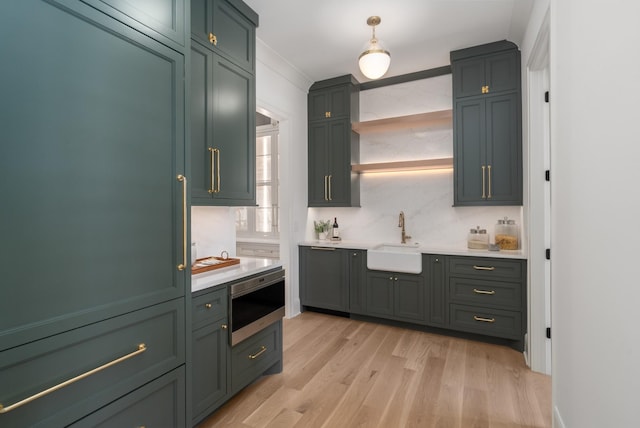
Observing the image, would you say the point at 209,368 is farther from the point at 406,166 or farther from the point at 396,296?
the point at 406,166

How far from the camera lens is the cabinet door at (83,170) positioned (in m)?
0.98

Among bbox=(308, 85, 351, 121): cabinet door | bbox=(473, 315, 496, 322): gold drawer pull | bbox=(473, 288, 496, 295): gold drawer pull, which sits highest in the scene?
bbox=(308, 85, 351, 121): cabinet door

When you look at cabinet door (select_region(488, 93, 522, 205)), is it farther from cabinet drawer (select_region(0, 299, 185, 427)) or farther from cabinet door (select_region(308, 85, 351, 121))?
cabinet drawer (select_region(0, 299, 185, 427))

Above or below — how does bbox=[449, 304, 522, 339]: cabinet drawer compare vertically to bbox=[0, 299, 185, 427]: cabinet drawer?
below

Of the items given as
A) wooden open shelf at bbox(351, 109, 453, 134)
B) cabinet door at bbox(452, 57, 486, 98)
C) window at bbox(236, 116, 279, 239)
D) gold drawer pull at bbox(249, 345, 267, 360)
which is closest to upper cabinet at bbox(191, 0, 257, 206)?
gold drawer pull at bbox(249, 345, 267, 360)

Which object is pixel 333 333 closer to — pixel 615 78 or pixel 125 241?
pixel 125 241

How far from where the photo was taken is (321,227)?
14.0 feet

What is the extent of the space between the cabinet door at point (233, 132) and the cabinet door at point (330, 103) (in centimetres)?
163

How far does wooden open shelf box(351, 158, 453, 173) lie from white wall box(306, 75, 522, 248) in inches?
5.5

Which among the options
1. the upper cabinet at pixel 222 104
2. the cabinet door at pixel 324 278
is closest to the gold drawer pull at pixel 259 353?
the upper cabinet at pixel 222 104

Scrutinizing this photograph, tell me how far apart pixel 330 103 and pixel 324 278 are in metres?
2.26

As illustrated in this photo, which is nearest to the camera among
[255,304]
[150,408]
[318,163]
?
[150,408]

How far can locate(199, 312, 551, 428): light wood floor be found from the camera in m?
1.99

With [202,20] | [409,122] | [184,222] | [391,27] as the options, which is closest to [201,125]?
[202,20]
